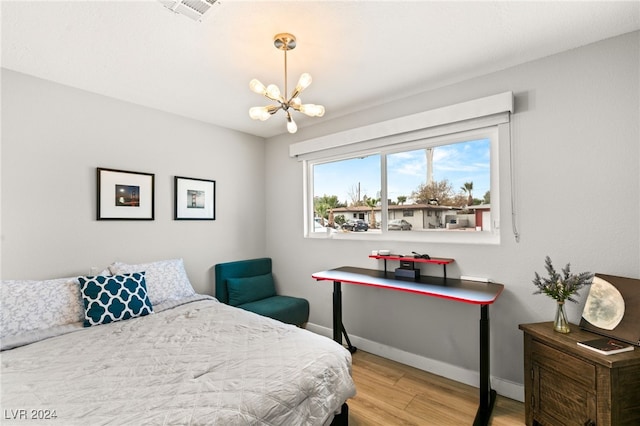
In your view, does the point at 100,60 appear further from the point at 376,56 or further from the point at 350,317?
the point at 350,317

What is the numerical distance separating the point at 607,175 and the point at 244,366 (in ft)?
8.28

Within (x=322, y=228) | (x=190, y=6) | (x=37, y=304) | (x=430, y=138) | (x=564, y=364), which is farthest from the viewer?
(x=322, y=228)

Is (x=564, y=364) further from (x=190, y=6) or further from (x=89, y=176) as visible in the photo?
(x=89, y=176)

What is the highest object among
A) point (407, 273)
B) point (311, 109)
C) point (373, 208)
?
point (311, 109)

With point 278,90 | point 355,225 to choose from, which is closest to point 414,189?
point 355,225

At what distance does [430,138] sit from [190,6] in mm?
2100

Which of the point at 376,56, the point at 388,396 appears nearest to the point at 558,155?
the point at 376,56

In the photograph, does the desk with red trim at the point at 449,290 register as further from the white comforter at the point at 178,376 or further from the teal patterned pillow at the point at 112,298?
the teal patterned pillow at the point at 112,298

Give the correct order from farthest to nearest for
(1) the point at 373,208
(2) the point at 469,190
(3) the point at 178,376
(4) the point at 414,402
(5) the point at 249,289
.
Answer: (5) the point at 249,289
(1) the point at 373,208
(2) the point at 469,190
(4) the point at 414,402
(3) the point at 178,376

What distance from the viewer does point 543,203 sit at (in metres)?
2.18

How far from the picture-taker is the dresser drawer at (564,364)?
1.62 m

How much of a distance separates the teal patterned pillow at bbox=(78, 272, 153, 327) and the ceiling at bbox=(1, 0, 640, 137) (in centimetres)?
162

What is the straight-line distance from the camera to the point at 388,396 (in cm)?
234

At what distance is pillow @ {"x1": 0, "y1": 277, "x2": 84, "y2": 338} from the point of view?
6.52 ft
